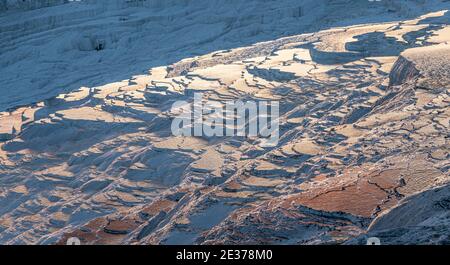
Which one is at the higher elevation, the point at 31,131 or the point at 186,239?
the point at 186,239

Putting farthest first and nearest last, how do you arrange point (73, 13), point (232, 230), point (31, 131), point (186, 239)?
point (73, 13) → point (31, 131) → point (186, 239) → point (232, 230)

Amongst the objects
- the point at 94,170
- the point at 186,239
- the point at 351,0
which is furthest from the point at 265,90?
the point at 351,0

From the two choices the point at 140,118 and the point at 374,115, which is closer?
the point at 374,115

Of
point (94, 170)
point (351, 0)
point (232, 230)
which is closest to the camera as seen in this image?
point (232, 230)

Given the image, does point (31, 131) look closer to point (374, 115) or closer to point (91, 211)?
point (91, 211)
